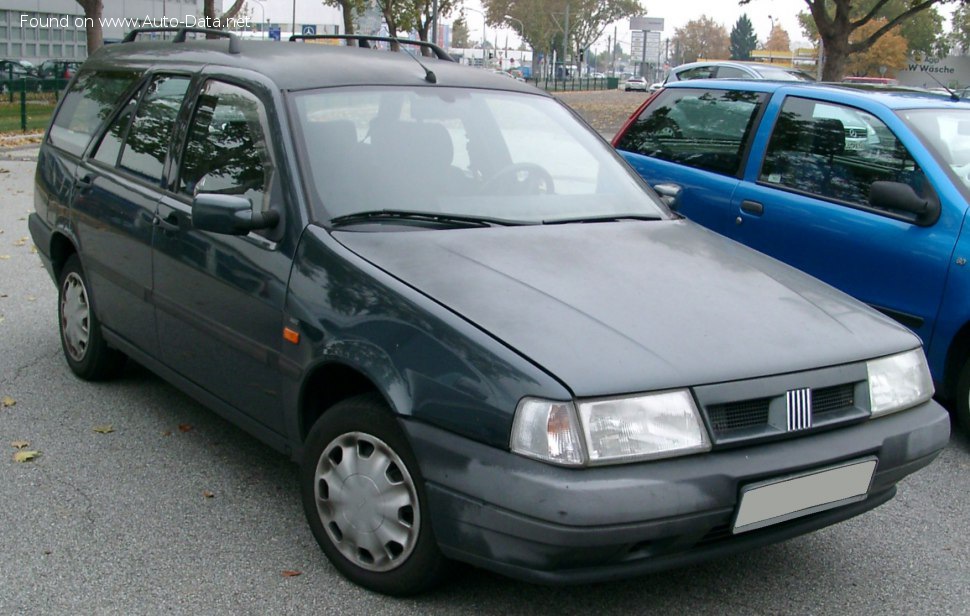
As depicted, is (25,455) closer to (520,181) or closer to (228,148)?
(228,148)

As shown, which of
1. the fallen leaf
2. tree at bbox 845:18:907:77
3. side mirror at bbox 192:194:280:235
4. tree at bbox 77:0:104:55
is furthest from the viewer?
tree at bbox 845:18:907:77

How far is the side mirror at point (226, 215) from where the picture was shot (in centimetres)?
363

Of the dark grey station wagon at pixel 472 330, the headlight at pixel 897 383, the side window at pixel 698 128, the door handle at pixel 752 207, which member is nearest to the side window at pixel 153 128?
the dark grey station wagon at pixel 472 330

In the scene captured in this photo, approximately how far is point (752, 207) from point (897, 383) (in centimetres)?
281

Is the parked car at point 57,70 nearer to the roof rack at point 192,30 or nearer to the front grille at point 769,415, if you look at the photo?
the roof rack at point 192,30

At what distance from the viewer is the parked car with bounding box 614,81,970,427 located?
200 inches

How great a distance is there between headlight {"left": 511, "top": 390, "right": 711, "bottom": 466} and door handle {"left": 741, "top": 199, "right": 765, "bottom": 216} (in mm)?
3337

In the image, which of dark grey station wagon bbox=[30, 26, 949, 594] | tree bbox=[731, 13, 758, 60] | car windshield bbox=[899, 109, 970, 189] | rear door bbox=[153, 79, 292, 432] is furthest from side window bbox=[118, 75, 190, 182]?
tree bbox=[731, 13, 758, 60]

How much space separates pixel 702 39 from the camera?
453ft

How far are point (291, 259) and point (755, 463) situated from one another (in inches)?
65.2

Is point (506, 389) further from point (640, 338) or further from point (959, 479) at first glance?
point (959, 479)

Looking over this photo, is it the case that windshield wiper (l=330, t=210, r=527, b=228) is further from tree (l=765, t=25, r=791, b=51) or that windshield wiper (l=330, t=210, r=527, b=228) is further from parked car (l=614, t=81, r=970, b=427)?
tree (l=765, t=25, r=791, b=51)

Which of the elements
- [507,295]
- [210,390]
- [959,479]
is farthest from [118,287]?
[959,479]

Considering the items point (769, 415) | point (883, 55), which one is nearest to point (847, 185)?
point (769, 415)
